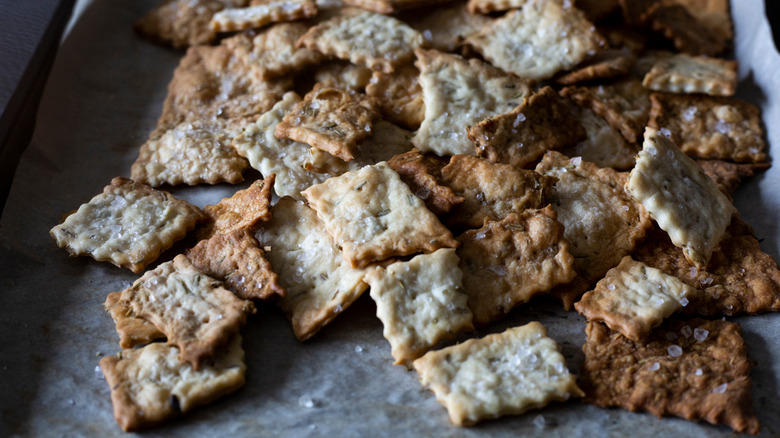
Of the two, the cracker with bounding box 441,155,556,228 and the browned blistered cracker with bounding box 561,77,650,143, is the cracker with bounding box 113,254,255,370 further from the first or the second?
the browned blistered cracker with bounding box 561,77,650,143

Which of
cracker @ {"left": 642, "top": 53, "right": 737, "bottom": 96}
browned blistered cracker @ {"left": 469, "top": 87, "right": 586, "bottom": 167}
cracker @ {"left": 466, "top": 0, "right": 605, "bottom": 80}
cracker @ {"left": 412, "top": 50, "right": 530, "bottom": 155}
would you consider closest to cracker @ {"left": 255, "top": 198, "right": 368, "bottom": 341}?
cracker @ {"left": 412, "top": 50, "right": 530, "bottom": 155}

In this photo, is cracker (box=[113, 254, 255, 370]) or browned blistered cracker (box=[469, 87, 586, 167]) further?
browned blistered cracker (box=[469, 87, 586, 167])

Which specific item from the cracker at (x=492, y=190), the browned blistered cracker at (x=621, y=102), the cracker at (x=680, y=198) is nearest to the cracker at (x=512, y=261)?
the cracker at (x=492, y=190)

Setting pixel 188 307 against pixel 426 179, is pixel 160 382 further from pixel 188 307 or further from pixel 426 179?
pixel 426 179

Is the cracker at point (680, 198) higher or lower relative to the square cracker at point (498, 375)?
higher

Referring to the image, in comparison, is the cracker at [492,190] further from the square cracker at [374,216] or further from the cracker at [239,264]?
the cracker at [239,264]

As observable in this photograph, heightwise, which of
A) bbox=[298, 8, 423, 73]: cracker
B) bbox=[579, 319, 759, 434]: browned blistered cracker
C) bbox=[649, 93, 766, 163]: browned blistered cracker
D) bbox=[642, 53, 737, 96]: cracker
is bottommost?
bbox=[579, 319, 759, 434]: browned blistered cracker

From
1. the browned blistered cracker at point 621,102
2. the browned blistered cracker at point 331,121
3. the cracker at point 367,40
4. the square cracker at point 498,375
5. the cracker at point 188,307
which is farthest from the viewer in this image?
the cracker at point 367,40
